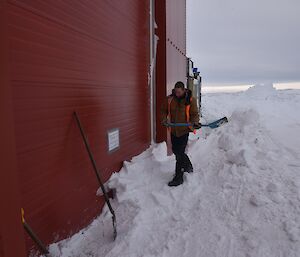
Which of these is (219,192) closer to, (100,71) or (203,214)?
(203,214)

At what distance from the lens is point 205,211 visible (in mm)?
4305

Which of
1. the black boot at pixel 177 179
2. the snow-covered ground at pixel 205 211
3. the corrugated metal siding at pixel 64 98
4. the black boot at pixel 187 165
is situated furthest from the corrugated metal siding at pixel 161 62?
the black boot at pixel 177 179

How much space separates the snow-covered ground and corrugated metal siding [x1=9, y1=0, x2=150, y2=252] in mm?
359

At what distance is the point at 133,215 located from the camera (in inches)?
170

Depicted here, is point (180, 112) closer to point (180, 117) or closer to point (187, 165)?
point (180, 117)

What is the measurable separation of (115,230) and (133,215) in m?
0.43

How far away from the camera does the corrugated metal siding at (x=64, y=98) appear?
3.01m

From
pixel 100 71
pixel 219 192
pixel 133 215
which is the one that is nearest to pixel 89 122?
pixel 100 71

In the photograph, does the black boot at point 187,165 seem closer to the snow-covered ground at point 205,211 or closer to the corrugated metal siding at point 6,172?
the snow-covered ground at point 205,211

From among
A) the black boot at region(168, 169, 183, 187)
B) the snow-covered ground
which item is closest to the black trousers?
the black boot at region(168, 169, 183, 187)

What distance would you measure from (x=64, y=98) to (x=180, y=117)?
89.3 inches

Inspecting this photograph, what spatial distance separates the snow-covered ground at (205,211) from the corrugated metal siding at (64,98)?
0.36 meters

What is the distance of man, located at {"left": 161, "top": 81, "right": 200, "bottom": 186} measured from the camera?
5262 millimetres

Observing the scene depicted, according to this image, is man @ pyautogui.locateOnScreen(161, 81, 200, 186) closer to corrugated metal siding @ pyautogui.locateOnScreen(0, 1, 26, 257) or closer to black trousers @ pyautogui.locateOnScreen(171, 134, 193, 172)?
black trousers @ pyautogui.locateOnScreen(171, 134, 193, 172)
